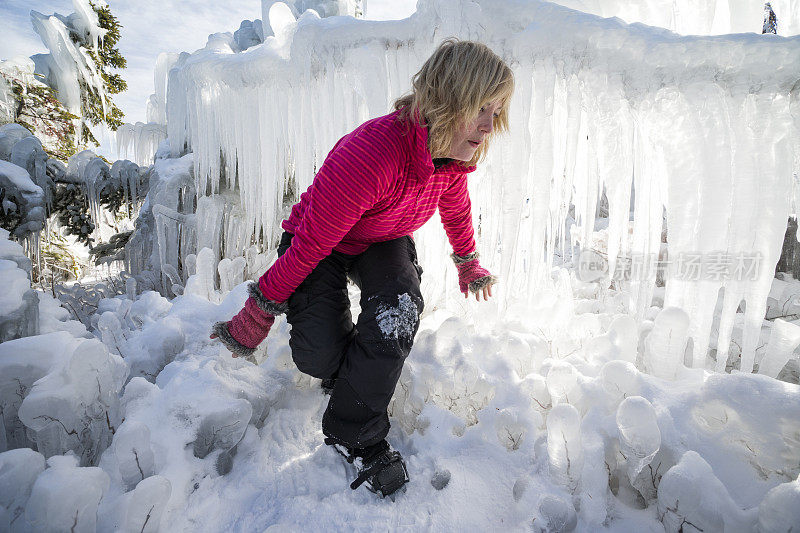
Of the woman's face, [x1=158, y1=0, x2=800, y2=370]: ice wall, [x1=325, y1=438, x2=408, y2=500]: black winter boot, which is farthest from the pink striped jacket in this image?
[x1=158, y1=0, x2=800, y2=370]: ice wall

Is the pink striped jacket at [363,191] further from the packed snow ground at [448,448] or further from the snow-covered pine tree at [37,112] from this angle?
the snow-covered pine tree at [37,112]

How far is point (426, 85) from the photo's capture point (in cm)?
133

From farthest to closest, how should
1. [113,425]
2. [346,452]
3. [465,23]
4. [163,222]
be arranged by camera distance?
[163,222] → [465,23] → [346,452] → [113,425]

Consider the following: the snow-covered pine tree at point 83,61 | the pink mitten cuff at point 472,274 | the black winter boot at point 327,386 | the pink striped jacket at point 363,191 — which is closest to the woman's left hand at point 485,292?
the pink mitten cuff at point 472,274

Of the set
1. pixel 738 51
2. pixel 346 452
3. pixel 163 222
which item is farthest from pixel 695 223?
pixel 163 222

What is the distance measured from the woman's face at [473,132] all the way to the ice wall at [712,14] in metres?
1.61

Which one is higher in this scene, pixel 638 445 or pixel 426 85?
pixel 426 85

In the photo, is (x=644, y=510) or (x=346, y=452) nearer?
(x=644, y=510)

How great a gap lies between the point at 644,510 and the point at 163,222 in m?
4.64

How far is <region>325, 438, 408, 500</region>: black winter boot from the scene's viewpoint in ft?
4.17

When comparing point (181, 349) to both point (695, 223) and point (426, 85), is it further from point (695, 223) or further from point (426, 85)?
point (695, 223)

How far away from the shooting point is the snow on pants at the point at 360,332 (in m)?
1.39

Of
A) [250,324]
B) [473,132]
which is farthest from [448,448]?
[473,132]

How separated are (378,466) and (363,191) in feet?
3.15
